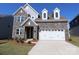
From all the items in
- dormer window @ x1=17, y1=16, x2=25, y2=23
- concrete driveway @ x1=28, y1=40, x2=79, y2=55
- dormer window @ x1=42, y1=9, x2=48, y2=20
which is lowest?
concrete driveway @ x1=28, y1=40, x2=79, y2=55

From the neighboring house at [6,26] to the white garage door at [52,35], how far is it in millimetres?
5809

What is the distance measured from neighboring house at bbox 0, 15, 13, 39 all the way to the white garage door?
5.81 metres

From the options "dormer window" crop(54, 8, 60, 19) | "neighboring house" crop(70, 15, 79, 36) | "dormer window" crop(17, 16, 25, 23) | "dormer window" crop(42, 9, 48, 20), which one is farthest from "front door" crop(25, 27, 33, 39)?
"neighboring house" crop(70, 15, 79, 36)

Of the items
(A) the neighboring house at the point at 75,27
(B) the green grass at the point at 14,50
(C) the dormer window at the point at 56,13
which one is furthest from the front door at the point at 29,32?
(A) the neighboring house at the point at 75,27

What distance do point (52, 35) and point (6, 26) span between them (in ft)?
28.1

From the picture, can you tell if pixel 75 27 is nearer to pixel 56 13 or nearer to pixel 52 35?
pixel 56 13

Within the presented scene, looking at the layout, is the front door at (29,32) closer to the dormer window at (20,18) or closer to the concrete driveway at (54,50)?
the dormer window at (20,18)

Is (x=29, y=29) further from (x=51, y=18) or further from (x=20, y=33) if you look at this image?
(x=51, y=18)

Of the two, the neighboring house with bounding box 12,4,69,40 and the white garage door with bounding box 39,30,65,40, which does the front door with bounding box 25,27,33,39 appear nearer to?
the neighboring house with bounding box 12,4,69,40

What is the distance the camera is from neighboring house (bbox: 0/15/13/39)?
32312 millimetres

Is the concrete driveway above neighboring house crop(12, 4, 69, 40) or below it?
below

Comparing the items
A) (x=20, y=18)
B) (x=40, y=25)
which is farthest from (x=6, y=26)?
(x=40, y=25)
